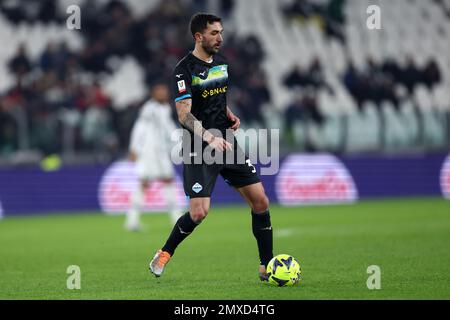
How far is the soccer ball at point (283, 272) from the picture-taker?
8258 millimetres

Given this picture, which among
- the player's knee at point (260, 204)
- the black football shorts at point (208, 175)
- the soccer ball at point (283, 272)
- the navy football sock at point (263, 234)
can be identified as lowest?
the soccer ball at point (283, 272)

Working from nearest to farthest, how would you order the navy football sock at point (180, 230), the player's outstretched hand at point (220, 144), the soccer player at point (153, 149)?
the player's outstretched hand at point (220, 144) < the navy football sock at point (180, 230) < the soccer player at point (153, 149)

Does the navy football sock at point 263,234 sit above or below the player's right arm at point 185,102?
below

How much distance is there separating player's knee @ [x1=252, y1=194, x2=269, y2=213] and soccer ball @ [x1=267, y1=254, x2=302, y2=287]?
584mm

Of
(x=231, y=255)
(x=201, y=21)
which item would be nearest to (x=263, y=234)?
(x=201, y=21)

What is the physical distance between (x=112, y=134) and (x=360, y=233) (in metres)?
8.20

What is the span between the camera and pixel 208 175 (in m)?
8.65

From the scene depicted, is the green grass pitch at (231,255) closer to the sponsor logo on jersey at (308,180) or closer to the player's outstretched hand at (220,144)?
the player's outstretched hand at (220,144)

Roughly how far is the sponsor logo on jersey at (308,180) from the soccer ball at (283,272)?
13.2 meters

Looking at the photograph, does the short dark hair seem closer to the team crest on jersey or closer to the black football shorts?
the team crest on jersey

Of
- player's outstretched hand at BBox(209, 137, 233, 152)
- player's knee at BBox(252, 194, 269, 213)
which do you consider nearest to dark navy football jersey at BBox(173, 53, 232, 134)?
player's outstretched hand at BBox(209, 137, 233, 152)

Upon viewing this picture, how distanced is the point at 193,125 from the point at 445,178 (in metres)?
15.6

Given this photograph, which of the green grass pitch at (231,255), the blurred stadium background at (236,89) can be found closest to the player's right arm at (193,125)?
the green grass pitch at (231,255)
